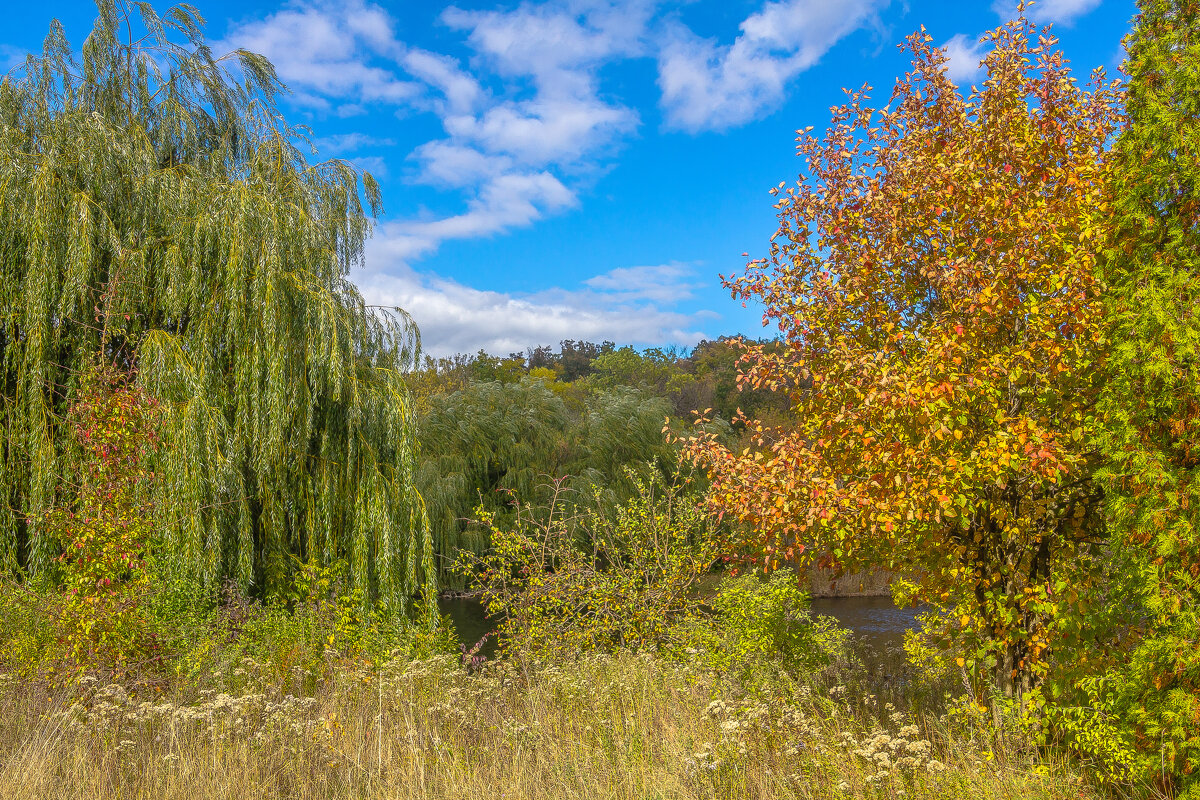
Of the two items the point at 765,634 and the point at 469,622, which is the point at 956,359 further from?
the point at 469,622

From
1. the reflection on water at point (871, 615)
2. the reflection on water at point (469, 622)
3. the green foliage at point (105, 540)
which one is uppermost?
the green foliage at point (105, 540)

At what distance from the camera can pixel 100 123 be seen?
7754mm

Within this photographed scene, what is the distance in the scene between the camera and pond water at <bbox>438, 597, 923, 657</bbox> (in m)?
13.0

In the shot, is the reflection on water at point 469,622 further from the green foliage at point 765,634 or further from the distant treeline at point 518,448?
the green foliage at point 765,634

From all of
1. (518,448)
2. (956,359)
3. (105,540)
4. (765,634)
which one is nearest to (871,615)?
(518,448)

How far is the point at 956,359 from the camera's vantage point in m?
3.73

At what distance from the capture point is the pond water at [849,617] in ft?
42.8

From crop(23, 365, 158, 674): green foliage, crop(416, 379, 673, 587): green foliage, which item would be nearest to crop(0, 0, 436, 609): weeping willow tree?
crop(23, 365, 158, 674): green foliage

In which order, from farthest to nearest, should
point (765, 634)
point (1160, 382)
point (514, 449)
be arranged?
point (514, 449), point (765, 634), point (1160, 382)

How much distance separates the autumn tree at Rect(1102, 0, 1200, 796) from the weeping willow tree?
696cm

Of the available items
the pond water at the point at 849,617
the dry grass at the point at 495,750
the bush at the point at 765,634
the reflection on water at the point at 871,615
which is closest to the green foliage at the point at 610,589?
the bush at the point at 765,634

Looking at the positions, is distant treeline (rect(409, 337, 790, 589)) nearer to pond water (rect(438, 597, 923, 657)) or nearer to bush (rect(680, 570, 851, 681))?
pond water (rect(438, 597, 923, 657))

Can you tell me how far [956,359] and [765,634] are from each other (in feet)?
9.72

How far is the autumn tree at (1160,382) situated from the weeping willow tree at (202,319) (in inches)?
274
